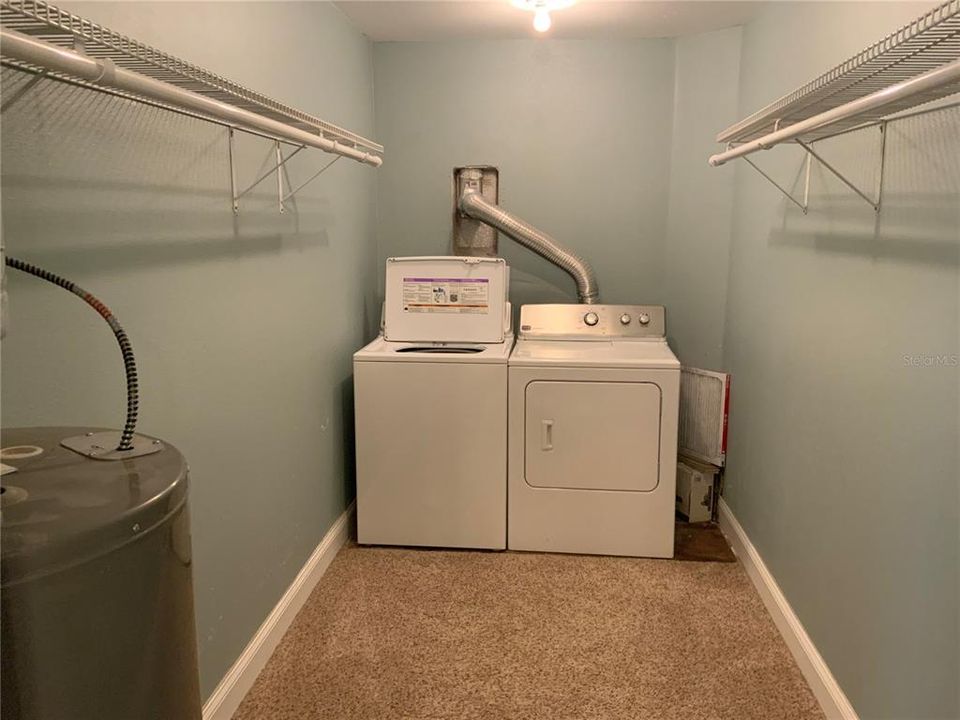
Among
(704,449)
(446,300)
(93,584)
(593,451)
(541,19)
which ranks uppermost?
(541,19)

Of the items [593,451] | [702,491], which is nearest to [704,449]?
[702,491]

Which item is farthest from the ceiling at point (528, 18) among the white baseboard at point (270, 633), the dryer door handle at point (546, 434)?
the white baseboard at point (270, 633)

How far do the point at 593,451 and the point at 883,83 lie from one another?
1.66 m

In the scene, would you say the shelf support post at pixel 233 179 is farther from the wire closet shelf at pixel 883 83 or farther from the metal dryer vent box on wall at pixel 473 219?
the metal dryer vent box on wall at pixel 473 219

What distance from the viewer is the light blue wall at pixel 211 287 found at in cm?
127

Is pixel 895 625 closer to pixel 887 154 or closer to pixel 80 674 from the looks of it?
pixel 887 154

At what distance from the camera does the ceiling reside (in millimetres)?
2832

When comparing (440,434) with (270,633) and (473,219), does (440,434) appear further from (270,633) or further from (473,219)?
(473,219)

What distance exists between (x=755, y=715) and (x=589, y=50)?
2.77 meters

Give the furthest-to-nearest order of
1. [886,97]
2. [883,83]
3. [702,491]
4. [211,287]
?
[702,491] → [211,287] → [883,83] → [886,97]

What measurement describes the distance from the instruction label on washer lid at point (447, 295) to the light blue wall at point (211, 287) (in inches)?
10.2

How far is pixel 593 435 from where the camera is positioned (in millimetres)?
2836

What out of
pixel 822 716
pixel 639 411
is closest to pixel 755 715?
pixel 822 716

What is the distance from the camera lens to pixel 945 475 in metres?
1.45
